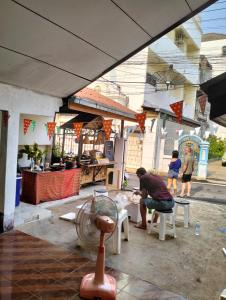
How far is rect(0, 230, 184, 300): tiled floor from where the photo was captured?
377 cm

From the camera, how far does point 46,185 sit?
316 inches

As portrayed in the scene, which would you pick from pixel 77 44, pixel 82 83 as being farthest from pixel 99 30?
pixel 82 83

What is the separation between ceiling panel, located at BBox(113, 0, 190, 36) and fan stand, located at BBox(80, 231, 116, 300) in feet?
10.7

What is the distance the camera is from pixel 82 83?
20.1 ft

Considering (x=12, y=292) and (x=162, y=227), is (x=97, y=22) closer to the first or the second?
(x=12, y=292)

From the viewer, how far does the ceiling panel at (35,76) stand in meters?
4.55

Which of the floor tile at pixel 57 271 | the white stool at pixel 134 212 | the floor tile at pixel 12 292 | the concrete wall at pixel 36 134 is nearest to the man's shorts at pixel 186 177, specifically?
the white stool at pixel 134 212

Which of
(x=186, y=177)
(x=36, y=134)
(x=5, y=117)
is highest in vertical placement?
(x=5, y=117)

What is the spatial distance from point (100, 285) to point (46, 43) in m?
3.76

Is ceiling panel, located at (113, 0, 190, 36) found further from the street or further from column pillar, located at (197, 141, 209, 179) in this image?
column pillar, located at (197, 141, 209, 179)

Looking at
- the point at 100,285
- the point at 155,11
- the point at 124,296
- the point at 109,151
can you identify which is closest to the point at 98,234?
the point at 100,285

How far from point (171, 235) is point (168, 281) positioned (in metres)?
2.03

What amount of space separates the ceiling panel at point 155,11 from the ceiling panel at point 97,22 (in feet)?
0.41

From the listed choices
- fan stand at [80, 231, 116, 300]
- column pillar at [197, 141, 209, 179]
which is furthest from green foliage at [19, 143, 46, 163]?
column pillar at [197, 141, 209, 179]
